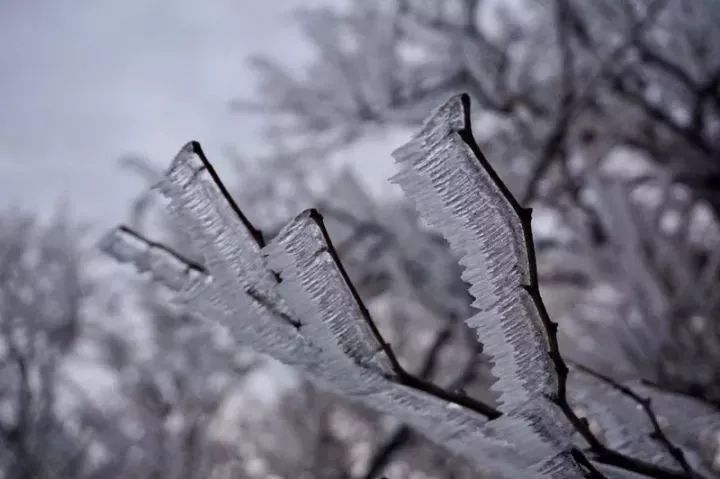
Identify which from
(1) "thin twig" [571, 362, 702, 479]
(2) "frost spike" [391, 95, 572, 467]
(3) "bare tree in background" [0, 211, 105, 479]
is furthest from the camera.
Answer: (3) "bare tree in background" [0, 211, 105, 479]

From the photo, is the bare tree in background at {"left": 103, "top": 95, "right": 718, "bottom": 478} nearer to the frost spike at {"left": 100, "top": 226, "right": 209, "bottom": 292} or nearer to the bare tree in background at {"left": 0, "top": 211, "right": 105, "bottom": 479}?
the frost spike at {"left": 100, "top": 226, "right": 209, "bottom": 292}

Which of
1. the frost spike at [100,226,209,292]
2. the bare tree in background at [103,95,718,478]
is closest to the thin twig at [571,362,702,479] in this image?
the bare tree in background at [103,95,718,478]

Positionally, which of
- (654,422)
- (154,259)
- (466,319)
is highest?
(154,259)

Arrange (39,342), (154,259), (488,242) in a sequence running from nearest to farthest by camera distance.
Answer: (488,242), (154,259), (39,342)

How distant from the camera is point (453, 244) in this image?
75 centimetres

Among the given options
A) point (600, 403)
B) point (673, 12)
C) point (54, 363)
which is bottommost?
point (600, 403)

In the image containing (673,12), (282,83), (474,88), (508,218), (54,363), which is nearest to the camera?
(508,218)

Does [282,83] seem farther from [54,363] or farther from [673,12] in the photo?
[54,363]

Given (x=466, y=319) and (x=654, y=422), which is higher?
(x=466, y=319)

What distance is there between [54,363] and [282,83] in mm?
3029

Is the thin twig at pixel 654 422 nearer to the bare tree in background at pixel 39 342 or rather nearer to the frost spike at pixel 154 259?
the frost spike at pixel 154 259

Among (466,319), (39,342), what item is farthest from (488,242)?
(39,342)

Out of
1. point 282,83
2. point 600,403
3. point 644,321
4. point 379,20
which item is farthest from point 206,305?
point 282,83

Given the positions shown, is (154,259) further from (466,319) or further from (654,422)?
(654,422)
